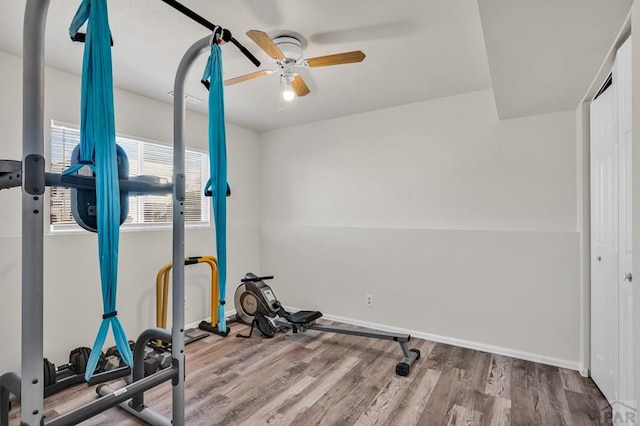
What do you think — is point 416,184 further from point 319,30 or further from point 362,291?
point 319,30

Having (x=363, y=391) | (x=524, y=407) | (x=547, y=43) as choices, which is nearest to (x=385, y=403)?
(x=363, y=391)

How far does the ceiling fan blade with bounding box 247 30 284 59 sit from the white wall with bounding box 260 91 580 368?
1.98 meters

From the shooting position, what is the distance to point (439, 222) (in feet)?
11.2

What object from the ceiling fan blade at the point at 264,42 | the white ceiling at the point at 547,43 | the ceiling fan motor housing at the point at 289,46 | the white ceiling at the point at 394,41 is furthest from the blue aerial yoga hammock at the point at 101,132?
the white ceiling at the point at 547,43

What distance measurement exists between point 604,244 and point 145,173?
12.9 feet

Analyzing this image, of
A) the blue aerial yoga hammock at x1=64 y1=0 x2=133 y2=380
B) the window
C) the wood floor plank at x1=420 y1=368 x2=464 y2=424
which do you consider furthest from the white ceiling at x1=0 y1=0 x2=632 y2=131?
the wood floor plank at x1=420 y1=368 x2=464 y2=424

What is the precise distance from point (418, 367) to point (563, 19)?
8.45 ft

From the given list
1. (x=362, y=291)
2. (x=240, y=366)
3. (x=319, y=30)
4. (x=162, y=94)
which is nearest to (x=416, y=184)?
(x=362, y=291)

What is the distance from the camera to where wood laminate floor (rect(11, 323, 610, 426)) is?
83.3 inches

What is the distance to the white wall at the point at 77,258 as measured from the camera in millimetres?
2447

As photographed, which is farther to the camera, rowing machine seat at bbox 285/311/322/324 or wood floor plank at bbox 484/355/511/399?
rowing machine seat at bbox 285/311/322/324

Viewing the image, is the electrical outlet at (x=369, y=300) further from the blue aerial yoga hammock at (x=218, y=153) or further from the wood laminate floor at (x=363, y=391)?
the blue aerial yoga hammock at (x=218, y=153)

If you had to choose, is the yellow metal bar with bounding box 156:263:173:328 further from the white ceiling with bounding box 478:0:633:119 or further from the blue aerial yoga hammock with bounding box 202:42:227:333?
the white ceiling with bounding box 478:0:633:119

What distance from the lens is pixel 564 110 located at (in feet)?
9.26
